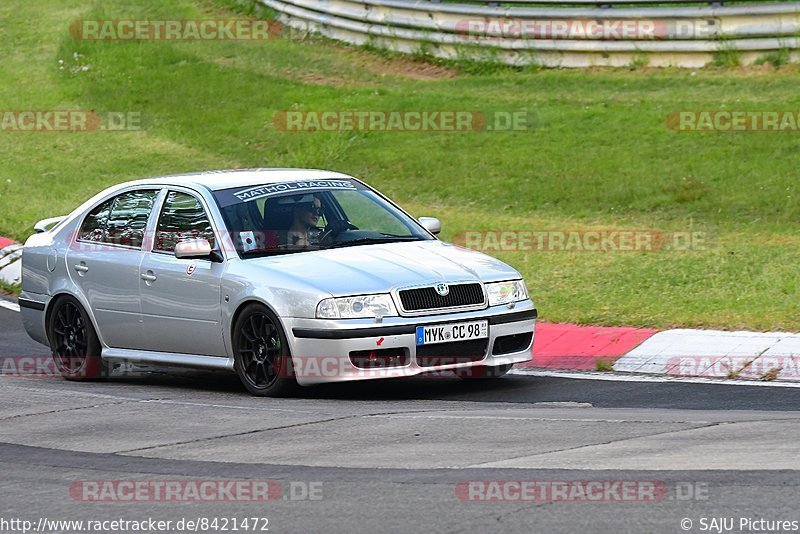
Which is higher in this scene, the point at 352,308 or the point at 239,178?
the point at 239,178

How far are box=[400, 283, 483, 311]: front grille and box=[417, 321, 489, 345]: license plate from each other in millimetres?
134

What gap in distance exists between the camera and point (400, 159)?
19.1 meters

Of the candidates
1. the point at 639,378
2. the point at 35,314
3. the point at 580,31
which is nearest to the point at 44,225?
the point at 35,314

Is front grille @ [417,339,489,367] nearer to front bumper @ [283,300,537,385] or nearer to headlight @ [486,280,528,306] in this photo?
front bumper @ [283,300,537,385]

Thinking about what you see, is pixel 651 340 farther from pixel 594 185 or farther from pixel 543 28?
pixel 543 28

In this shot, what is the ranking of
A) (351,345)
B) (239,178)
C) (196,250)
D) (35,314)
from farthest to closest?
(35,314), (239,178), (196,250), (351,345)

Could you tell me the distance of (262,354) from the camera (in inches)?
362

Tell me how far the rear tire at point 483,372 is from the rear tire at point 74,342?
2725 millimetres

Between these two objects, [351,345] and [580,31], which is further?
[580,31]

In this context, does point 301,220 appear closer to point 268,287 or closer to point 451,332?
point 268,287

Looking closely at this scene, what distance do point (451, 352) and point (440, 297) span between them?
1.17ft

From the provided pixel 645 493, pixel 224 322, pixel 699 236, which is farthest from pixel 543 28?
pixel 645 493

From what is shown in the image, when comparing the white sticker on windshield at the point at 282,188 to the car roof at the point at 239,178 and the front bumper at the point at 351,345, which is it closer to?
the car roof at the point at 239,178

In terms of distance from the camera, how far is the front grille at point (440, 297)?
8.92 meters
